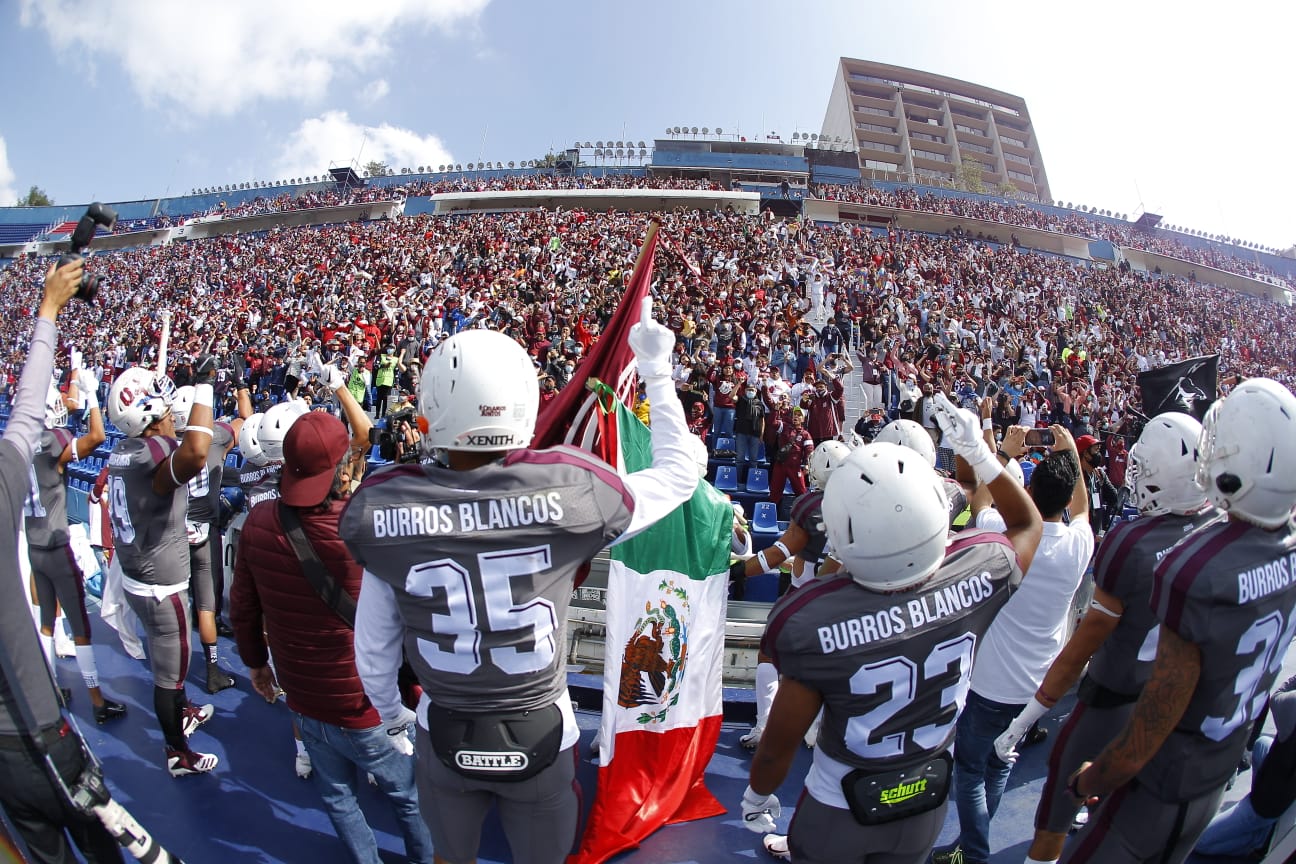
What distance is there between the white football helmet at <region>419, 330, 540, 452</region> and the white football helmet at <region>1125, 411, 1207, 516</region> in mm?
2272

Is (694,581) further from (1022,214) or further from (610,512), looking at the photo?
(1022,214)

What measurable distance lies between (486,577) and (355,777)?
1.62 meters

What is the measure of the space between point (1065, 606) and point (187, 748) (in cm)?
455

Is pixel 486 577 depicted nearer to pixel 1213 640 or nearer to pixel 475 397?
pixel 475 397

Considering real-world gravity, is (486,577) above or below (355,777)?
above

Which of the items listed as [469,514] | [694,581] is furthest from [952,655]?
[694,581]

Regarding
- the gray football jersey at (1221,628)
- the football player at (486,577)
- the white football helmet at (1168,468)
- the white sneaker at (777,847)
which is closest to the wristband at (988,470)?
the gray football jersey at (1221,628)

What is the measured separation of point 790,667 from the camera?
179cm

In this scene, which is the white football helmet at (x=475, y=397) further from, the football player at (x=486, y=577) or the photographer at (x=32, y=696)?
the photographer at (x=32, y=696)

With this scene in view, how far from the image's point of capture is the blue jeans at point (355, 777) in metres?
2.66

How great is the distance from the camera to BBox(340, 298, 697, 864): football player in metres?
1.79

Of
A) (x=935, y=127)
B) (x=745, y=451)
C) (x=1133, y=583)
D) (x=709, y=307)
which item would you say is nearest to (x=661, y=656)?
(x=1133, y=583)

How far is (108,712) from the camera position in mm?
4516

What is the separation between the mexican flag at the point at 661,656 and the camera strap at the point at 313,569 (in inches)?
55.7
